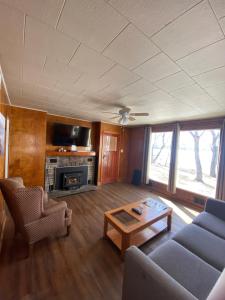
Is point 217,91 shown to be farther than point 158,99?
No

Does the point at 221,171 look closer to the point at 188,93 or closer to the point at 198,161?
the point at 198,161

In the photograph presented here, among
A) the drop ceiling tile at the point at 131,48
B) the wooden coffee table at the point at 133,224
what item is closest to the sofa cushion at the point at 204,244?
the wooden coffee table at the point at 133,224

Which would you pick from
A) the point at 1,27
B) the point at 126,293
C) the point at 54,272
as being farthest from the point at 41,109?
the point at 126,293

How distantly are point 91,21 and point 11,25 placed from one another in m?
0.63

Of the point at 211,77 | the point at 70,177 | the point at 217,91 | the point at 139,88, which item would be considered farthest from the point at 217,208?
the point at 70,177

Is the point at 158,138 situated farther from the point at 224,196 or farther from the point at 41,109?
the point at 41,109

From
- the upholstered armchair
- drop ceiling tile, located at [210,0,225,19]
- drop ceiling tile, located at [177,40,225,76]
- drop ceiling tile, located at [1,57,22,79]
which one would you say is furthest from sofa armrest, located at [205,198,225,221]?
drop ceiling tile, located at [1,57,22,79]

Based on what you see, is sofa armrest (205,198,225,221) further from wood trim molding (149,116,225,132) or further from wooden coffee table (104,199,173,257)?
wood trim molding (149,116,225,132)

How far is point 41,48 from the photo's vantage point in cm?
124

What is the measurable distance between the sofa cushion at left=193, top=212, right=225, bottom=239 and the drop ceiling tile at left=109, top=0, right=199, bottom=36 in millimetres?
2314

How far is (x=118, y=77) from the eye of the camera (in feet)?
5.54

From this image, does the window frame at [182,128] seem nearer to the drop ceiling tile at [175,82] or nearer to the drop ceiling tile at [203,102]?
the drop ceiling tile at [203,102]

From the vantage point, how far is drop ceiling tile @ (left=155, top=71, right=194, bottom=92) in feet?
5.18

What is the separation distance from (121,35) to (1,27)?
94 centimetres
